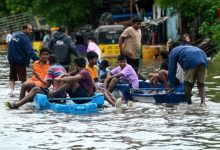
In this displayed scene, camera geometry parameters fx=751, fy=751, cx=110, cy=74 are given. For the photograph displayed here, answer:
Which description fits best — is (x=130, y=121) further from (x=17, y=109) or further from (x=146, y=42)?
(x=146, y=42)

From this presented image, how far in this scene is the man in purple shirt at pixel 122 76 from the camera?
55.8 feet

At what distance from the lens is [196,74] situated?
1581 centimetres

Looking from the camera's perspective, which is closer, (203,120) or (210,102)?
(203,120)

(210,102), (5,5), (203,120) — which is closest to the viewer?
(203,120)

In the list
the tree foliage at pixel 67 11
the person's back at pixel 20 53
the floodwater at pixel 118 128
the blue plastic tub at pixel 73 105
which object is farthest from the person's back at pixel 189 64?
the tree foliage at pixel 67 11

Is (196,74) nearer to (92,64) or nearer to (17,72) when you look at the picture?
(92,64)

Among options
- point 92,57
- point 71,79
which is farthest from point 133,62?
point 71,79

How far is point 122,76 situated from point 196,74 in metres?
2.04

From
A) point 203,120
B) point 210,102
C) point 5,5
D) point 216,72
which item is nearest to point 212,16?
point 216,72

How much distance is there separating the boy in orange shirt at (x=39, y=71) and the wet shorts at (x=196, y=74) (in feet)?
10.3

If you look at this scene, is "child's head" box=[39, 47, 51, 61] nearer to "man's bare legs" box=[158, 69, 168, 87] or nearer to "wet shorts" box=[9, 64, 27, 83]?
"wet shorts" box=[9, 64, 27, 83]

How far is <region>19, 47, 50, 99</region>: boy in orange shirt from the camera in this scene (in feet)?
53.4

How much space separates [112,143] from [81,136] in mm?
817

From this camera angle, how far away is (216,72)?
24797mm
